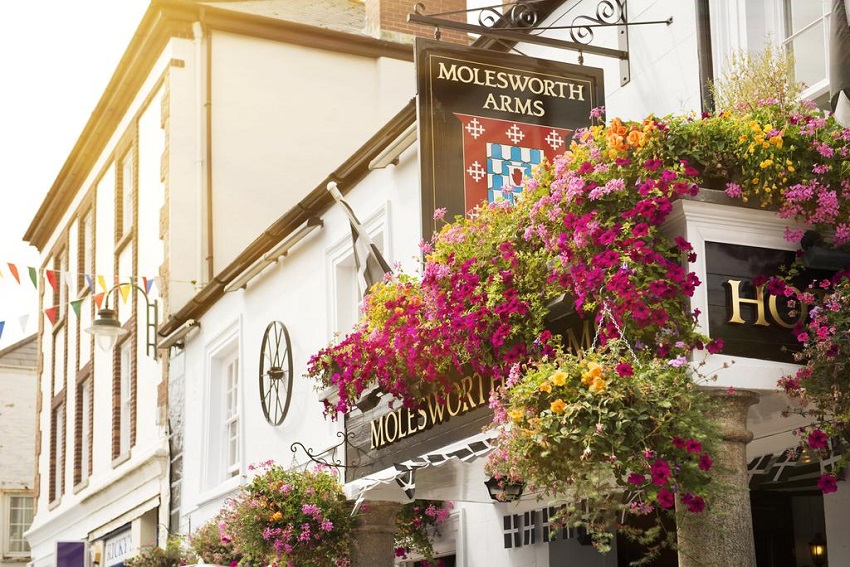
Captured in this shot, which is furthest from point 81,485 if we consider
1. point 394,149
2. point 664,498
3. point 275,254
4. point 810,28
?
point 664,498

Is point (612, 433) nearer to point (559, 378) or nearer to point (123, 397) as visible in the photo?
point (559, 378)

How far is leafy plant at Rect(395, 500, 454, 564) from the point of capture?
37.6 feet

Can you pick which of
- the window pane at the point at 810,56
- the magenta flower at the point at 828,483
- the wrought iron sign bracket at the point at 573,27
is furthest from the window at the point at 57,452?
the magenta flower at the point at 828,483

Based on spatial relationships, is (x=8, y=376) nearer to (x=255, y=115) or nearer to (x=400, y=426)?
(x=255, y=115)

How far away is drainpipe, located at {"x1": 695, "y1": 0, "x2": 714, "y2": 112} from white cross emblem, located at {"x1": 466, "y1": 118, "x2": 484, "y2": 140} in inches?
60.8

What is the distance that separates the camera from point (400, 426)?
413 inches

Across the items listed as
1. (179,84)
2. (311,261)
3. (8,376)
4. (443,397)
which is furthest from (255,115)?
(8,376)

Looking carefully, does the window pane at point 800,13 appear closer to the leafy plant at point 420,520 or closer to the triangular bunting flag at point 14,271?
the leafy plant at point 420,520

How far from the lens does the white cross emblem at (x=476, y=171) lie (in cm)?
907

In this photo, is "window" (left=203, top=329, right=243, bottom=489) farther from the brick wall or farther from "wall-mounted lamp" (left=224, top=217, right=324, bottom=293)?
the brick wall

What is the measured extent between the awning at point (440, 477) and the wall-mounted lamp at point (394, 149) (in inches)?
124

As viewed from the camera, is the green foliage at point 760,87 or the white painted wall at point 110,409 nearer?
the green foliage at point 760,87

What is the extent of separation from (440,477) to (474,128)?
2553 mm

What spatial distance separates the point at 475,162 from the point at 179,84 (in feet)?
38.6
